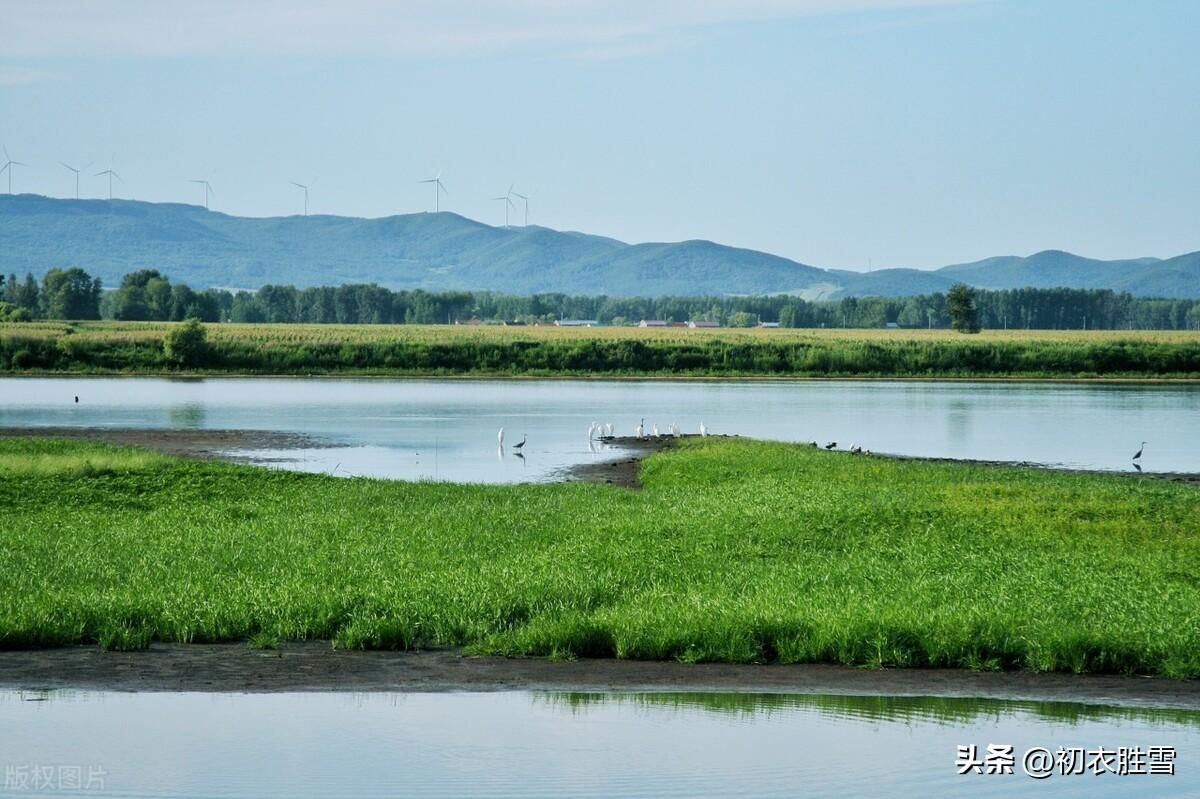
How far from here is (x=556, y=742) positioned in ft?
39.8

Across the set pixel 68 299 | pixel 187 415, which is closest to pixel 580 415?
pixel 187 415

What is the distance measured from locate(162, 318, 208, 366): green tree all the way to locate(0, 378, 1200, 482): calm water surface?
8196 millimetres

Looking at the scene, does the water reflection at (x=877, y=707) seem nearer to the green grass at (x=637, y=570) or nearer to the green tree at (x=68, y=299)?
the green grass at (x=637, y=570)

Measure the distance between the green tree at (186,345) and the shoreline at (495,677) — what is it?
9625 centimetres

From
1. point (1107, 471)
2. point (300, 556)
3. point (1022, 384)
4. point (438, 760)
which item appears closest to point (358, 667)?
point (438, 760)

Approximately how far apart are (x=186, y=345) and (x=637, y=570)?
311ft

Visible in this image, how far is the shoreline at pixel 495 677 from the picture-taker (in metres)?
13.8

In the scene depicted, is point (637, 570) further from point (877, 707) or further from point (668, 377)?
point (668, 377)

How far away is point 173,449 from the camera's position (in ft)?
145

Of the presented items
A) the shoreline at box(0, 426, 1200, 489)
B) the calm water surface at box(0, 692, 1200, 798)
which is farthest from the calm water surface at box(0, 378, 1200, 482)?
the calm water surface at box(0, 692, 1200, 798)

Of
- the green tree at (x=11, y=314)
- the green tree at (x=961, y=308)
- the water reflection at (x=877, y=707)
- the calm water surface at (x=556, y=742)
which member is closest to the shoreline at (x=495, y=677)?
the water reflection at (x=877, y=707)

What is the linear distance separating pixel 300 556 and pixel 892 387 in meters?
81.5

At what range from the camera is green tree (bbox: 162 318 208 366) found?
353 ft

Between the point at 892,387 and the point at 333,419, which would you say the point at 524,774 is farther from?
the point at 892,387
